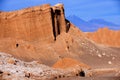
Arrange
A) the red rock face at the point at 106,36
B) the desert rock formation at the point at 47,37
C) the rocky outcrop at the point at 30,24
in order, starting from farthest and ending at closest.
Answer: the red rock face at the point at 106,36 < the rocky outcrop at the point at 30,24 < the desert rock formation at the point at 47,37

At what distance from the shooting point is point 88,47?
77250 mm

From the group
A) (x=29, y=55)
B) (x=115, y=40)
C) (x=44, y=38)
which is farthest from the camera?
(x=115, y=40)

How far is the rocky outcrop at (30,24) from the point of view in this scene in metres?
74.8

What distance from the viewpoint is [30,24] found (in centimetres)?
7538

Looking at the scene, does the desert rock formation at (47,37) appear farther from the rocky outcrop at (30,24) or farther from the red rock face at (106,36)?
the red rock face at (106,36)

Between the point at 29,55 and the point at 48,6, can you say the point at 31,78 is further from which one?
the point at 48,6

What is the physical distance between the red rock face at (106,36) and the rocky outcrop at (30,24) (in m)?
49.7

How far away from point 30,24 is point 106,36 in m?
56.5

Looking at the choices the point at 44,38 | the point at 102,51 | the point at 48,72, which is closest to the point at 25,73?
the point at 48,72

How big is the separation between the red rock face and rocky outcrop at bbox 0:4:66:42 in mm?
49670

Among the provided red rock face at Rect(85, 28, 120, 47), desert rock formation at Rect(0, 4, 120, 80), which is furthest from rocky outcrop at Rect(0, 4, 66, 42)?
red rock face at Rect(85, 28, 120, 47)

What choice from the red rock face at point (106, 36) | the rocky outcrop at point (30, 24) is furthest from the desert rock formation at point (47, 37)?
the red rock face at point (106, 36)

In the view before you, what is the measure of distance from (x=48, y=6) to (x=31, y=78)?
5309 cm

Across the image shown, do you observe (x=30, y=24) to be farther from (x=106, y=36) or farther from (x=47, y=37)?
(x=106, y=36)
